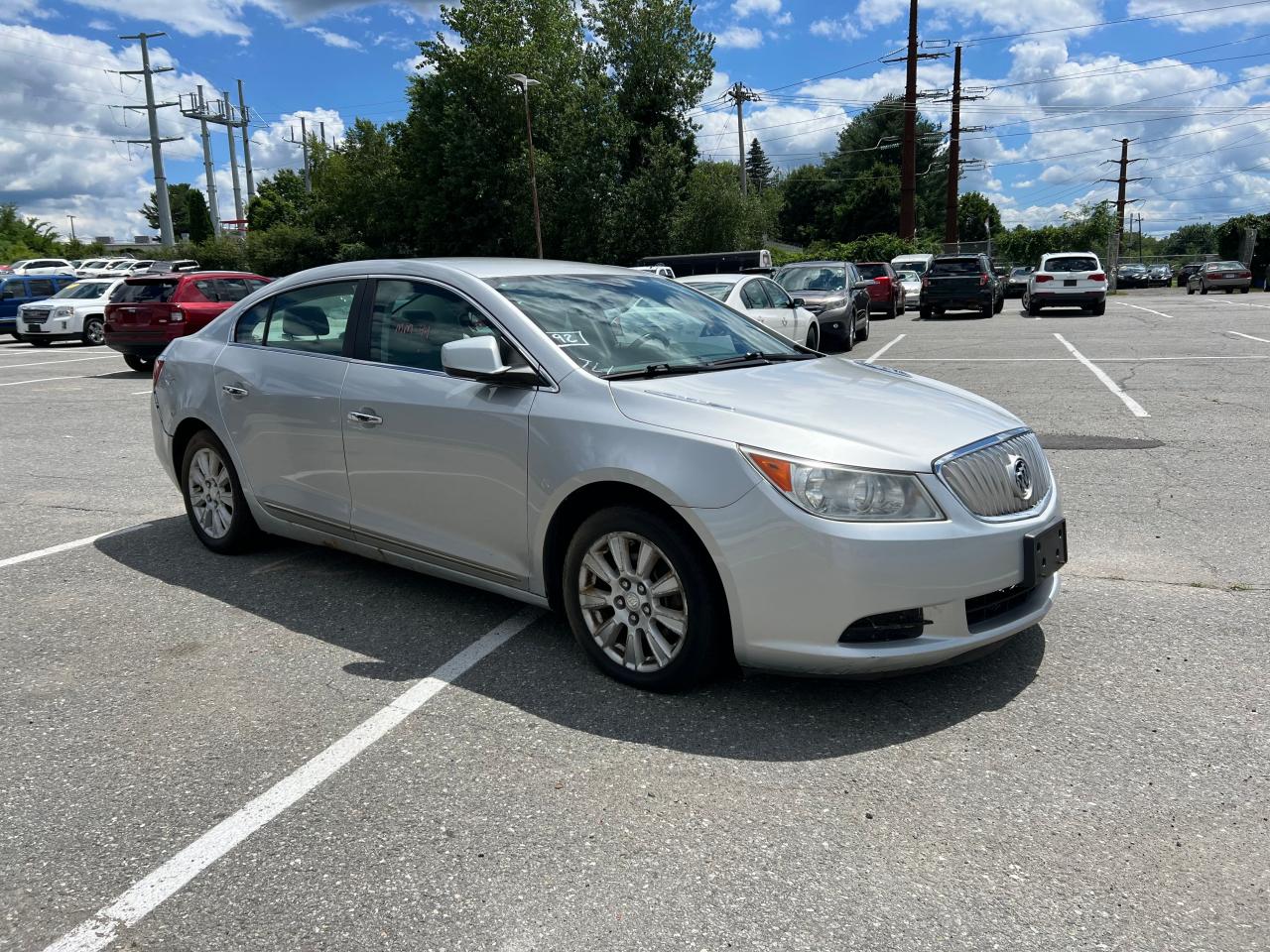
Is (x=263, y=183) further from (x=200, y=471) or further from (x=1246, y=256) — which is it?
(x=200, y=471)

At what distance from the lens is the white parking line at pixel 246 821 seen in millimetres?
2500

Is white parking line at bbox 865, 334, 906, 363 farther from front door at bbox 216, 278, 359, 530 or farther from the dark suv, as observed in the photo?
front door at bbox 216, 278, 359, 530

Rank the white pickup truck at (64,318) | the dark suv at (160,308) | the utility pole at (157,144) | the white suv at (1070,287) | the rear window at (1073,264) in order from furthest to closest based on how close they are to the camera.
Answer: the utility pole at (157,144)
the rear window at (1073,264)
the white suv at (1070,287)
the white pickup truck at (64,318)
the dark suv at (160,308)

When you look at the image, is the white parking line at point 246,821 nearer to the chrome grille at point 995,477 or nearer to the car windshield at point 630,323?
the car windshield at point 630,323

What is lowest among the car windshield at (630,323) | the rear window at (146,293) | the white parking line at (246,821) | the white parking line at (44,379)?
the white parking line at (246,821)

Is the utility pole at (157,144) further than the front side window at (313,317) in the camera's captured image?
Yes

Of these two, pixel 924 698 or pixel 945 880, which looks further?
pixel 924 698

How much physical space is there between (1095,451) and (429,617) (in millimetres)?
5853

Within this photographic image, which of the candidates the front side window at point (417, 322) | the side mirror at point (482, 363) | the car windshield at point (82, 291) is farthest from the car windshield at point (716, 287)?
the car windshield at point (82, 291)

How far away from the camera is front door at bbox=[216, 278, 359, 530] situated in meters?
4.73

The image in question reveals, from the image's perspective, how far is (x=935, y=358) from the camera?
16.1 m

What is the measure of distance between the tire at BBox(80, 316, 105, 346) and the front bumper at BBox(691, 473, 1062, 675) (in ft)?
83.5

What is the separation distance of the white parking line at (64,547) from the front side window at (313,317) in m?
1.98

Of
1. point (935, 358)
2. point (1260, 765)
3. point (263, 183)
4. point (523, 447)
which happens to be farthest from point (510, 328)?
point (263, 183)
